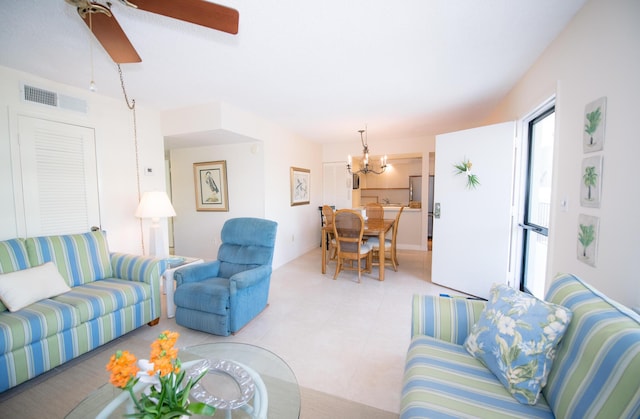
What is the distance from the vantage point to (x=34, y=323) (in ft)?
5.47

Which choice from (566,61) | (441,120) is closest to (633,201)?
(566,61)

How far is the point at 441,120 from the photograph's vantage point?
4.12 meters

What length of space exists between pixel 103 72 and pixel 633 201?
12.9ft

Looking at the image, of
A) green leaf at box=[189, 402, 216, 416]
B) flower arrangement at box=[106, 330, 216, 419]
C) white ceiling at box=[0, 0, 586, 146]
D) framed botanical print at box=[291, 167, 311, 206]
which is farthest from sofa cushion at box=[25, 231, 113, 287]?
framed botanical print at box=[291, 167, 311, 206]

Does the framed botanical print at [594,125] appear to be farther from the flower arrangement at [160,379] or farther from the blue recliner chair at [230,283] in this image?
the blue recliner chair at [230,283]

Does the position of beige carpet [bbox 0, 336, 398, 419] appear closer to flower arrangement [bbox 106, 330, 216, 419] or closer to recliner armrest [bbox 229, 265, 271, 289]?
flower arrangement [bbox 106, 330, 216, 419]

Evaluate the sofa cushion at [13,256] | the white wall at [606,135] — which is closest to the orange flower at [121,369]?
the sofa cushion at [13,256]

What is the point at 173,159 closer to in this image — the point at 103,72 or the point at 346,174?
the point at 103,72

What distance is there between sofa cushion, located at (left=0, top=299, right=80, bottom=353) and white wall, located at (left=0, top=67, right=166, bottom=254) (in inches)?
40.6

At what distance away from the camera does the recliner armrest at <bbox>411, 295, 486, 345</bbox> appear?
147 centimetres

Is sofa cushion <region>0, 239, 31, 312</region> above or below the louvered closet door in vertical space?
below

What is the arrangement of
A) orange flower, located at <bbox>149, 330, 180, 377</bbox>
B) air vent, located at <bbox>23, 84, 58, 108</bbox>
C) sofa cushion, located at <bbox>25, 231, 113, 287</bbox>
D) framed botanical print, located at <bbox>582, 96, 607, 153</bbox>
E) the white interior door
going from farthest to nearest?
the white interior door, air vent, located at <bbox>23, 84, 58, 108</bbox>, sofa cushion, located at <bbox>25, 231, 113, 287</bbox>, framed botanical print, located at <bbox>582, 96, 607, 153</bbox>, orange flower, located at <bbox>149, 330, 180, 377</bbox>

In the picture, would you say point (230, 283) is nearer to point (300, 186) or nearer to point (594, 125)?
point (594, 125)

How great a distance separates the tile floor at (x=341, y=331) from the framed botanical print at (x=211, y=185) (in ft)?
5.31
